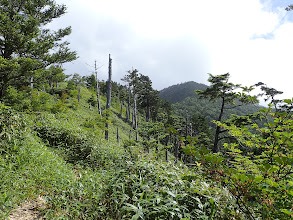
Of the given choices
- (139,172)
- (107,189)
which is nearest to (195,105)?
(139,172)

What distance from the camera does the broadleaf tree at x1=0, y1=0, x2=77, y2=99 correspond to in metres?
8.73

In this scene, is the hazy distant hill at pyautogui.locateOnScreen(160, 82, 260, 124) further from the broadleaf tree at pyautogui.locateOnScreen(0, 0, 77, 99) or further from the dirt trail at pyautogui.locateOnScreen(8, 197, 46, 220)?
the dirt trail at pyautogui.locateOnScreen(8, 197, 46, 220)

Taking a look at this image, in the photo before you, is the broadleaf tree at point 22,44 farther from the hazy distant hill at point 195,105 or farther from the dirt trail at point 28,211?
the hazy distant hill at point 195,105

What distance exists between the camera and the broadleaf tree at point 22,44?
8727 mm

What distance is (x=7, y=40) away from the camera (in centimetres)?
891

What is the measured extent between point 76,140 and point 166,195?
217 inches

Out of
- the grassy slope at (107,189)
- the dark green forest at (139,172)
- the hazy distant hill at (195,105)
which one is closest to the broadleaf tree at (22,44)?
the dark green forest at (139,172)

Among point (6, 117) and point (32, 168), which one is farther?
point (6, 117)

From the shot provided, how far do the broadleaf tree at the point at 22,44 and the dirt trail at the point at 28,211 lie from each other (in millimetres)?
7942

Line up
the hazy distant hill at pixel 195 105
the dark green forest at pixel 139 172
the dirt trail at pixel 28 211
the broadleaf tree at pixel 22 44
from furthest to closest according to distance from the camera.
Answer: the hazy distant hill at pixel 195 105
the broadleaf tree at pixel 22 44
the dirt trail at pixel 28 211
the dark green forest at pixel 139 172

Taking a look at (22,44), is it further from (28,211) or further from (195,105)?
(195,105)

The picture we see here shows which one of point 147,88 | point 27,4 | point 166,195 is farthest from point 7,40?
point 147,88

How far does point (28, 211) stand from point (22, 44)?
10022mm

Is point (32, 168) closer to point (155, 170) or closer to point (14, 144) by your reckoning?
point (14, 144)
